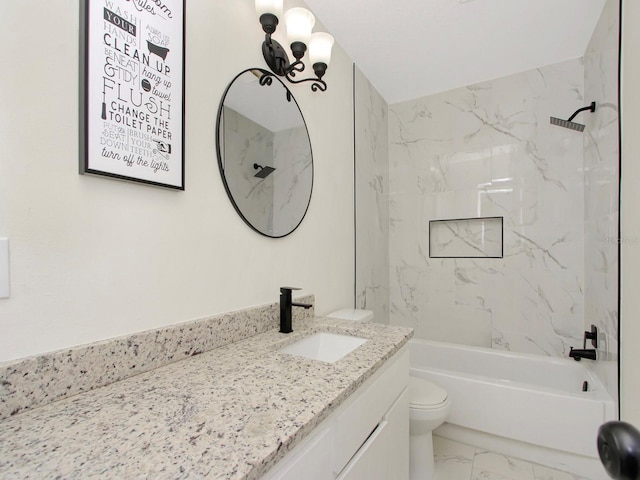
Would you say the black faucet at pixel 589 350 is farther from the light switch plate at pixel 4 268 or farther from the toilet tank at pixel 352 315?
the light switch plate at pixel 4 268

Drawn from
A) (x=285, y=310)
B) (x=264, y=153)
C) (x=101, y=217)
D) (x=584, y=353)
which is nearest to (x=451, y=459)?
(x=584, y=353)

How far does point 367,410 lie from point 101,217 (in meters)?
0.92

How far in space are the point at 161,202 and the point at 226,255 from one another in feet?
1.01

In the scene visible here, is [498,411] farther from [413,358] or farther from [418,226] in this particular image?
[418,226]

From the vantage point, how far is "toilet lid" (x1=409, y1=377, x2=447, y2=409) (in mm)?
1529

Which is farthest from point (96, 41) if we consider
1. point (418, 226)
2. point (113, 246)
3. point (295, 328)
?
point (418, 226)

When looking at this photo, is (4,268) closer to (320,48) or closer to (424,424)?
(320,48)

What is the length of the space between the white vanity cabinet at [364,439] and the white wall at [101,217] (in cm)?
55

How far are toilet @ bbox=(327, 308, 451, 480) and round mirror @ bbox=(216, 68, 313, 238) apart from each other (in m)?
0.70

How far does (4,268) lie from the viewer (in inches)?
24.4

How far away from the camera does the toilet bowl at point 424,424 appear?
150 centimetres

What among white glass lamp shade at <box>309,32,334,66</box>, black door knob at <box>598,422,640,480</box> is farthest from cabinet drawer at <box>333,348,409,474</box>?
A: white glass lamp shade at <box>309,32,334,66</box>

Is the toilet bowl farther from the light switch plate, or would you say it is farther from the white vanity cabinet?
the light switch plate

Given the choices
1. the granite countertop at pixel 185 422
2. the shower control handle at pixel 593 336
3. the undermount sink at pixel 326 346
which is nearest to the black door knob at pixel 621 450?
the granite countertop at pixel 185 422
